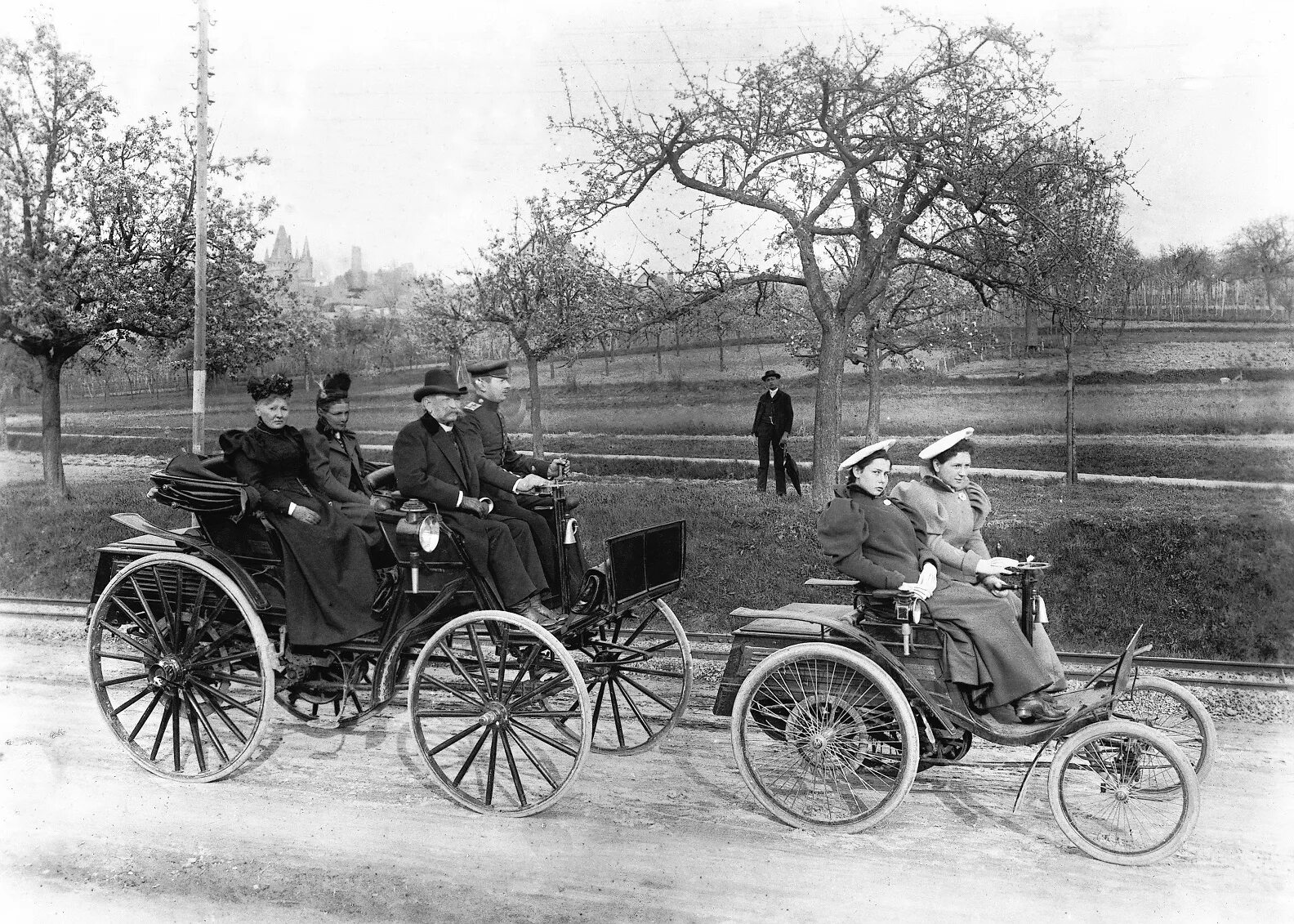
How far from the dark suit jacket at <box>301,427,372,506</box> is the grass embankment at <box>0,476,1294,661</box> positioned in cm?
280

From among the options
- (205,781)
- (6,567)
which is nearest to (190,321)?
(6,567)

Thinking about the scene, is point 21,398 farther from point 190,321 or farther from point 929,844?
point 929,844

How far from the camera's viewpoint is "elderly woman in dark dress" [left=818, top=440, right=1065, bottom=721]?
4148 millimetres

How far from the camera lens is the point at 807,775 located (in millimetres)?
4855

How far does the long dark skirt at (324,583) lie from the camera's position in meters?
4.80

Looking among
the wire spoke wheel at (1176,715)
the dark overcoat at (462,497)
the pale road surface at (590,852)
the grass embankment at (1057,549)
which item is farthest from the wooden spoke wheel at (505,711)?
the grass embankment at (1057,549)

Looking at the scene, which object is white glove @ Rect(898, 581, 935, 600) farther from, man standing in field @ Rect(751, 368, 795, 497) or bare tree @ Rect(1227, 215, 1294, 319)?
bare tree @ Rect(1227, 215, 1294, 319)

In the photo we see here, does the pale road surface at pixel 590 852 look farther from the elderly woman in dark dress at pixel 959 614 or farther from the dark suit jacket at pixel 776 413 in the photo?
the dark suit jacket at pixel 776 413

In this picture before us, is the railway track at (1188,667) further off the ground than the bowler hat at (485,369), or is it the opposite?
the bowler hat at (485,369)

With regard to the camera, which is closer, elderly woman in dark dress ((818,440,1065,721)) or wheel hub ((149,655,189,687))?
elderly woman in dark dress ((818,440,1065,721))

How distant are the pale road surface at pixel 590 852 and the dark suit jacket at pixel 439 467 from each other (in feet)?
4.70

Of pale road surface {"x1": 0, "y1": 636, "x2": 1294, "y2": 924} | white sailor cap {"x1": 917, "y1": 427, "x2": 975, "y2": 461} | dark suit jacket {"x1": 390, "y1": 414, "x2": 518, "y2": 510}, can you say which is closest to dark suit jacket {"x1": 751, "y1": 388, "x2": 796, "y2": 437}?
white sailor cap {"x1": 917, "y1": 427, "x2": 975, "y2": 461}

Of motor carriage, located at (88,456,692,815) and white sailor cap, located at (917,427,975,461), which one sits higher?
white sailor cap, located at (917,427,975,461)

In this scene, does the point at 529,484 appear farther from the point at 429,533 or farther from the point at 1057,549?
the point at 1057,549
